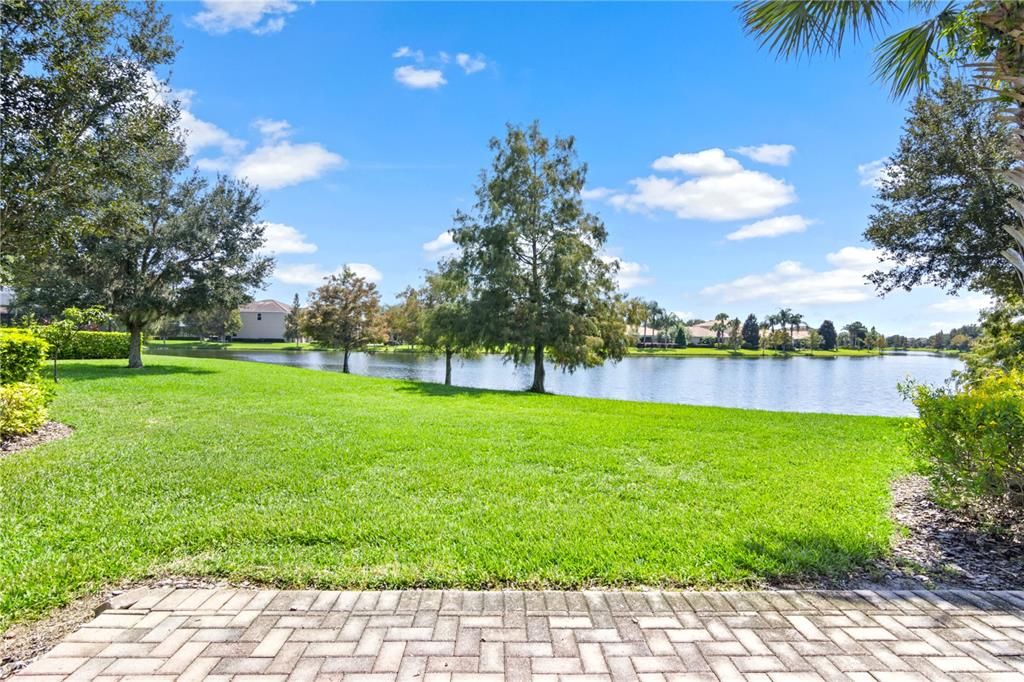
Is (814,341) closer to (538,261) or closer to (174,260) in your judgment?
(538,261)

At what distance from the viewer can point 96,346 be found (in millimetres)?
22016

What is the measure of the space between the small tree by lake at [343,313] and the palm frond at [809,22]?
24587 mm

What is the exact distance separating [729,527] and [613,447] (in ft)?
8.94

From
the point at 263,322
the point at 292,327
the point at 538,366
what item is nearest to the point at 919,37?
the point at 538,366

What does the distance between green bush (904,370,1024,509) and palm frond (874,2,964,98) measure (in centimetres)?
321

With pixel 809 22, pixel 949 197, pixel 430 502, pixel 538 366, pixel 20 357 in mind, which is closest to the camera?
pixel 430 502

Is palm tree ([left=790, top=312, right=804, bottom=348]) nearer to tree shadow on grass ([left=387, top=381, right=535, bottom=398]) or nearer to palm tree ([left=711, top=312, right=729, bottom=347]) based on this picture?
palm tree ([left=711, top=312, right=729, bottom=347])

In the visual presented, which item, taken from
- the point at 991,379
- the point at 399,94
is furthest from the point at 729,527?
the point at 399,94

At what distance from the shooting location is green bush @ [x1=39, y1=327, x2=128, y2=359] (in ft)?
68.7

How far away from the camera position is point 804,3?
4652mm

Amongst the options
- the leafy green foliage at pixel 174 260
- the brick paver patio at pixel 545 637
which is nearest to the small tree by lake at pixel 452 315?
the leafy green foliage at pixel 174 260

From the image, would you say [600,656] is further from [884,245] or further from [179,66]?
[884,245]

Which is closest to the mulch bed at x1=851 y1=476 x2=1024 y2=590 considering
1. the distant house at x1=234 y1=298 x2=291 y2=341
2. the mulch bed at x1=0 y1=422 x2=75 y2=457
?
the mulch bed at x1=0 y1=422 x2=75 y2=457

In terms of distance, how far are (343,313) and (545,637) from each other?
1033 inches
